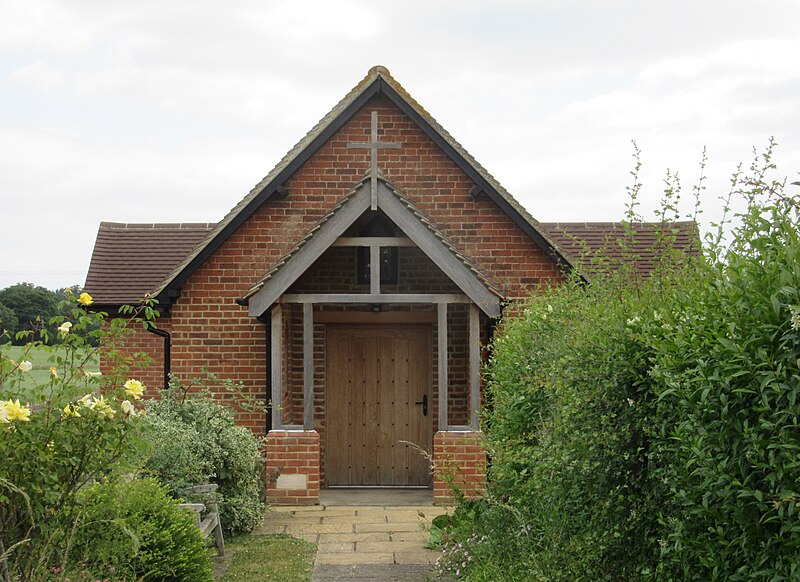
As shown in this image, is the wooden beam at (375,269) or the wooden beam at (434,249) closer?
the wooden beam at (434,249)

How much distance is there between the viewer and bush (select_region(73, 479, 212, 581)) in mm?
5891

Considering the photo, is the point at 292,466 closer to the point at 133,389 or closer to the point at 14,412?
the point at 133,389

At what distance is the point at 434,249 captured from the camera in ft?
37.6

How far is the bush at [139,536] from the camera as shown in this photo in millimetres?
5891

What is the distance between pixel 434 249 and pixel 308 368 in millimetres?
2198

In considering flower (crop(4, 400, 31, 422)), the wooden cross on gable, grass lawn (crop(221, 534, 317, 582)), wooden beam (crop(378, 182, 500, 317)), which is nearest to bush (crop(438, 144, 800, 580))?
grass lawn (crop(221, 534, 317, 582))

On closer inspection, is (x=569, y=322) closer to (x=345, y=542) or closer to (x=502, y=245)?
(x=345, y=542)

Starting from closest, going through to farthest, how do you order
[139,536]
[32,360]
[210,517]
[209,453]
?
[32,360] → [139,536] → [210,517] → [209,453]

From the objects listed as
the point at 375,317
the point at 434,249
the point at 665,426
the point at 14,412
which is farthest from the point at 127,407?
the point at 375,317

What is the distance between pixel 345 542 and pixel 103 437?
15.7 feet

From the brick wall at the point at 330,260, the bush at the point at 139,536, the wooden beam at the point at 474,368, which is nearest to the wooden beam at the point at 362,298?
the wooden beam at the point at 474,368

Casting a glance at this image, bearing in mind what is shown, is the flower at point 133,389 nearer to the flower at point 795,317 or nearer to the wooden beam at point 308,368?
the flower at point 795,317

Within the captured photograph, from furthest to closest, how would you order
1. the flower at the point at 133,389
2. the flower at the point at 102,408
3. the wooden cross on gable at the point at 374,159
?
the wooden cross on gable at the point at 374,159, the flower at the point at 133,389, the flower at the point at 102,408

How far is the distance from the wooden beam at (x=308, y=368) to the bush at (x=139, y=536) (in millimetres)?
4180
